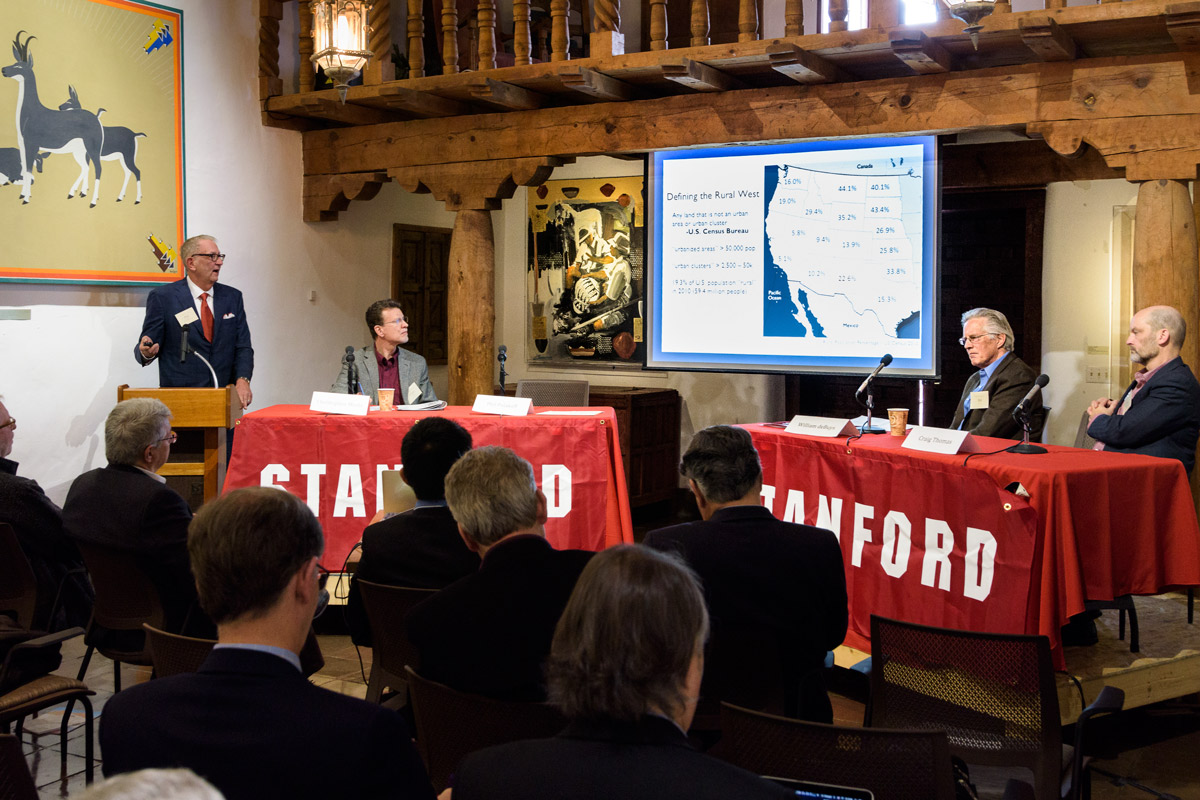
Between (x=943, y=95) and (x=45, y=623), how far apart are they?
472 cm

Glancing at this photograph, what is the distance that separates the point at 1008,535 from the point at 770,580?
4.67 ft

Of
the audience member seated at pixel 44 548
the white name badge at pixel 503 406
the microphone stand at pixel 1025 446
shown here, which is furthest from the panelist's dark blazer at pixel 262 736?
the white name badge at pixel 503 406

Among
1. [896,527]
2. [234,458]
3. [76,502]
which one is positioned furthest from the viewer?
[234,458]

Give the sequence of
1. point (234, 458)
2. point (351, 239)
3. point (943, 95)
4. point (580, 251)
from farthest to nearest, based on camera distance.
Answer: point (580, 251), point (351, 239), point (943, 95), point (234, 458)

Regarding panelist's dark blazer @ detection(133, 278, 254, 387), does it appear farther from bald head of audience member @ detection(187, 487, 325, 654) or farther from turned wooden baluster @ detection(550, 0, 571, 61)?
bald head of audience member @ detection(187, 487, 325, 654)

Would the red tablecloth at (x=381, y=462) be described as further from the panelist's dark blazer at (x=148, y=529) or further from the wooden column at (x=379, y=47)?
the wooden column at (x=379, y=47)

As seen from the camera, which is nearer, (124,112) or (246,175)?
(124,112)

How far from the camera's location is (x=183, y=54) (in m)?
6.95

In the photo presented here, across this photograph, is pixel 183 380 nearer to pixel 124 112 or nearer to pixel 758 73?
pixel 124 112

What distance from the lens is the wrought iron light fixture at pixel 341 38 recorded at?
5891mm

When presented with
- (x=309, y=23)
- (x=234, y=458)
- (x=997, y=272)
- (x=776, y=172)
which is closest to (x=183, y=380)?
(x=234, y=458)

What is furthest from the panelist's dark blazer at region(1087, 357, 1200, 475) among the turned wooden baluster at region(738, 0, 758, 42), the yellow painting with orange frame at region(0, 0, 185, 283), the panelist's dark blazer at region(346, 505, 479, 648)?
A: the yellow painting with orange frame at region(0, 0, 185, 283)

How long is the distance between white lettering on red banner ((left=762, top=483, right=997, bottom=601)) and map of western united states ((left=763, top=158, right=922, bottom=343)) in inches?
57.7

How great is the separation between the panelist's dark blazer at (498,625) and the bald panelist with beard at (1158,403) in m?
3.08
